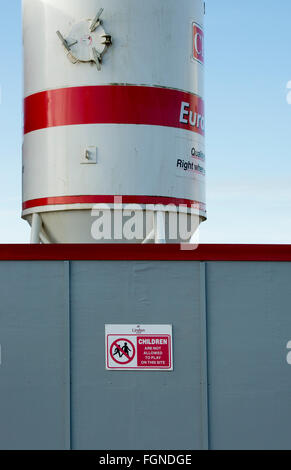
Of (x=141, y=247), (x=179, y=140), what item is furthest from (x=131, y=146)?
(x=141, y=247)

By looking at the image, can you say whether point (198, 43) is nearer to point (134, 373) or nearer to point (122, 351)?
point (122, 351)

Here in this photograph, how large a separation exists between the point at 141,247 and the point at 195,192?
11.7 feet

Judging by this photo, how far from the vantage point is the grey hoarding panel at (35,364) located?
27.4 feet

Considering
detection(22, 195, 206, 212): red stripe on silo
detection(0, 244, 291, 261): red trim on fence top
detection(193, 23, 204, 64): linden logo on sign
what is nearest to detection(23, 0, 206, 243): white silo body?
detection(22, 195, 206, 212): red stripe on silo

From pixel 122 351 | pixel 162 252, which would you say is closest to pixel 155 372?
pixel 122 351

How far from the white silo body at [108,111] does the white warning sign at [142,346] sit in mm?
2799

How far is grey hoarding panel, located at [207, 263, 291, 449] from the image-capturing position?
325 inches

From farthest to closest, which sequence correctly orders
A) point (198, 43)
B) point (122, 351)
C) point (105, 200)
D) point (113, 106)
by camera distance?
point (198, 43), point (113, 106), point (105, 200), point (122, 351)

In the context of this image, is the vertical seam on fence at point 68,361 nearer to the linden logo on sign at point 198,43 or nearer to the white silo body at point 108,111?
the white silo body at point 108,111

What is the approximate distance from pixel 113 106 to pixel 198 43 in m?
2.21

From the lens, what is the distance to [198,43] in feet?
38.5

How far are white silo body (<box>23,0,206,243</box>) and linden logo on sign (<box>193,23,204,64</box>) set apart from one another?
0.80 ft

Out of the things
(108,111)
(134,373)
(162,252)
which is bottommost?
(134,373)

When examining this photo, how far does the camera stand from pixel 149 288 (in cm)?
831
